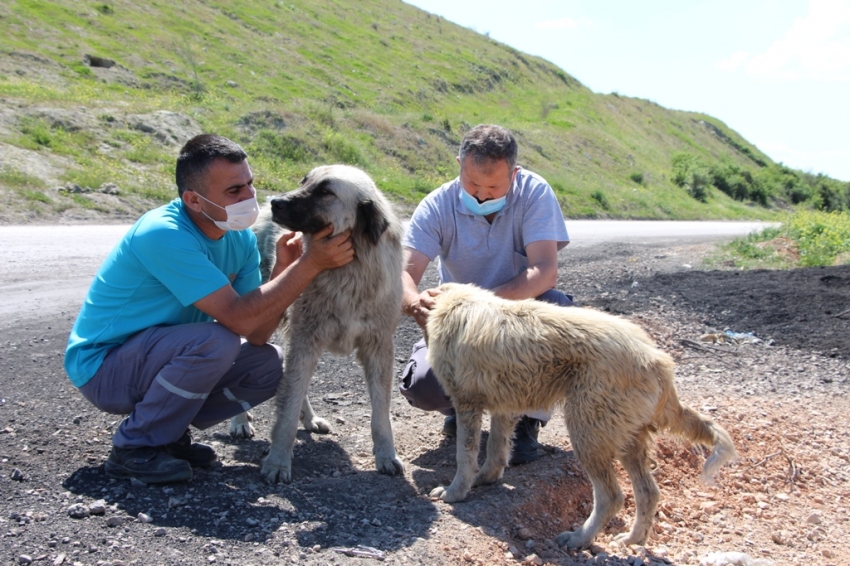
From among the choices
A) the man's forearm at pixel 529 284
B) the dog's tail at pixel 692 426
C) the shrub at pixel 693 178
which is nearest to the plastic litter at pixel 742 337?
the man's forearm at pixel 529 284

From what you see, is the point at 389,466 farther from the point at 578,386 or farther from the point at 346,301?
the point at 578,386

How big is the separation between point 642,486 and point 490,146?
235 centimetres

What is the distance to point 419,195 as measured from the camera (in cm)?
2145

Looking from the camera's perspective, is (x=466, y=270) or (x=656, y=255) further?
(x=656, y=255)

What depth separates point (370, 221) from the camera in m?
4.58

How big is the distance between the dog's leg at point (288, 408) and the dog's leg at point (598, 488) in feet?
5.65

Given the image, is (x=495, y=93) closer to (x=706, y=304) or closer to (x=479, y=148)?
(x=706, y=304)

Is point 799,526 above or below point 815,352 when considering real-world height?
below

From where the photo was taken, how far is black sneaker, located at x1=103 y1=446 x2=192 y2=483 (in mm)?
3912

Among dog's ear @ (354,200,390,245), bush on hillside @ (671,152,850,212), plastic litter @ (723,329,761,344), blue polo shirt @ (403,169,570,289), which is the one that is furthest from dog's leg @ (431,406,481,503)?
bush on hillside @ (671,152,850,212)

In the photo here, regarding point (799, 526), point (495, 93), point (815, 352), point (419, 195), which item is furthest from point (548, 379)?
point (495, 93)

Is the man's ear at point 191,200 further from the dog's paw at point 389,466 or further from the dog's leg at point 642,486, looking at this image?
the dog's leg at point 642,486

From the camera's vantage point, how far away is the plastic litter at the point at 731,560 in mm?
3854

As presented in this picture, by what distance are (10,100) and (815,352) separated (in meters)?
19.1
